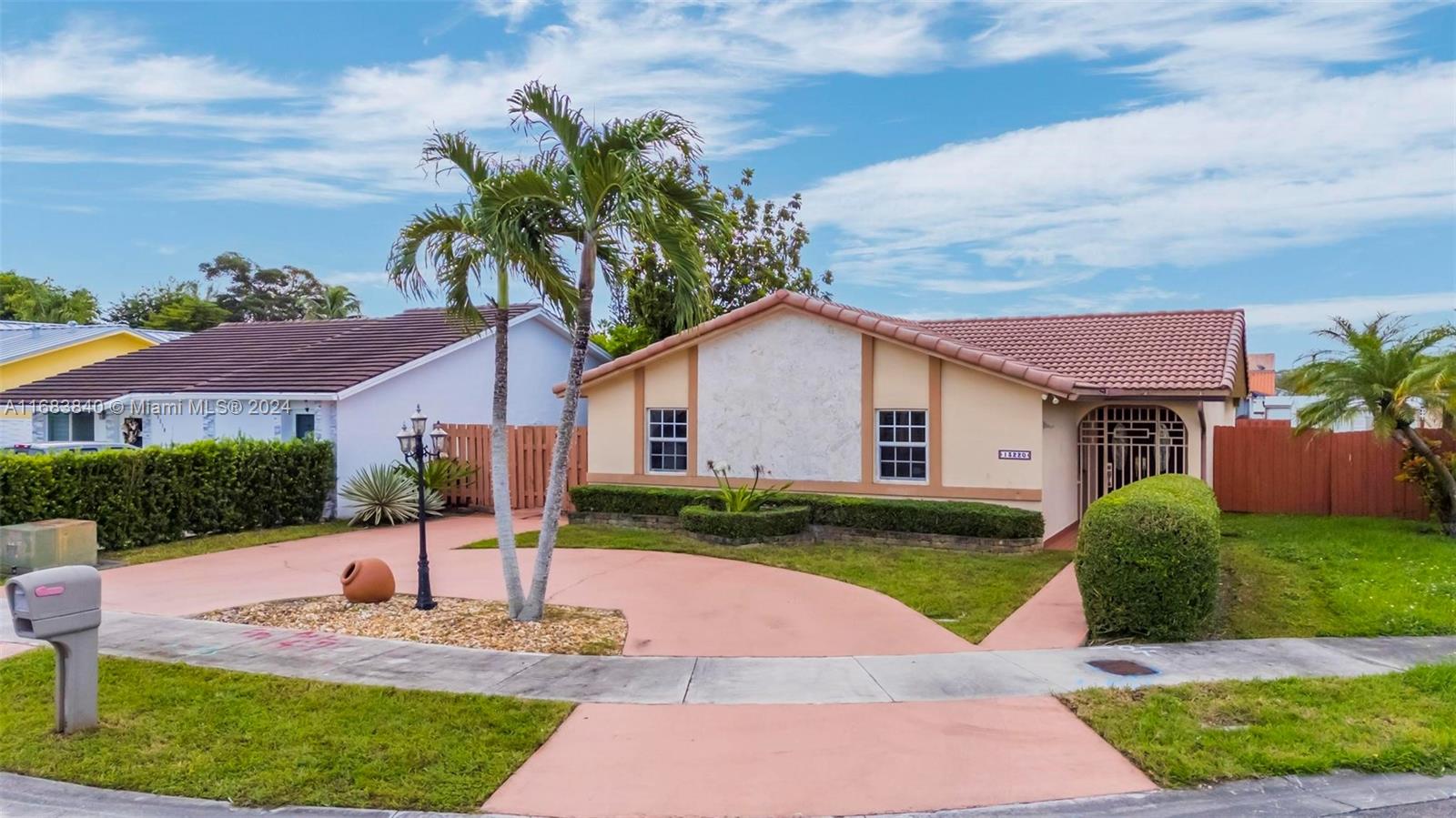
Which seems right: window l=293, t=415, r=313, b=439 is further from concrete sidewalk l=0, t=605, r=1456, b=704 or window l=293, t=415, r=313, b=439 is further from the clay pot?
concrete sidewalk l=0, t=605, r=1456, b=704

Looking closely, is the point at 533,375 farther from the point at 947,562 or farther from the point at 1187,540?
the point at 1187,540

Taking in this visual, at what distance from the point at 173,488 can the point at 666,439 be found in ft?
27.4

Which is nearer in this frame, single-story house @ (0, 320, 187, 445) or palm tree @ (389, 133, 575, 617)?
palm tree @ (389, 133, 575, 617)

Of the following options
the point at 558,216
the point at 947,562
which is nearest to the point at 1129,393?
the point at 947,562

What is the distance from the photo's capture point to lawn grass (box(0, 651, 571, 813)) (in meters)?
5.18

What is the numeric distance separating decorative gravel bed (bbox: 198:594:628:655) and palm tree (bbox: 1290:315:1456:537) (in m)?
12.2

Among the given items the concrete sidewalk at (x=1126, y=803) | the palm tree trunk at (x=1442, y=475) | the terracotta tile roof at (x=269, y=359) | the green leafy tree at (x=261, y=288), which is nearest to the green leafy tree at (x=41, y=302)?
the green leafy tree at (x=261, y=288)

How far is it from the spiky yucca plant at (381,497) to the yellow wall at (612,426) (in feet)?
11.5

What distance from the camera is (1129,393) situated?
14672 millimetres

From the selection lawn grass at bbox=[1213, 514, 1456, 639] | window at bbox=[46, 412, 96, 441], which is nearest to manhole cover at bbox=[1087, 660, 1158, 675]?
lawn grass at bbox=[1213, 514, 1456, 639]

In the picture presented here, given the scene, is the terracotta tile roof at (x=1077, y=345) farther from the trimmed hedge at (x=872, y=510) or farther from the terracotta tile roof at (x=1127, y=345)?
the trimmed hedge at (x=872, y=510)

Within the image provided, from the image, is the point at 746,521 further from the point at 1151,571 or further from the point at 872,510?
the point at 1151,571

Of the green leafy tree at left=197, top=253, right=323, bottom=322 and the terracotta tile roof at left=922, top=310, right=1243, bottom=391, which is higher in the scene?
the green leafy tree at left=197, top=253, right=323, bottom=322

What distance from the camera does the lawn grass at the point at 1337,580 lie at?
28.9 feet
